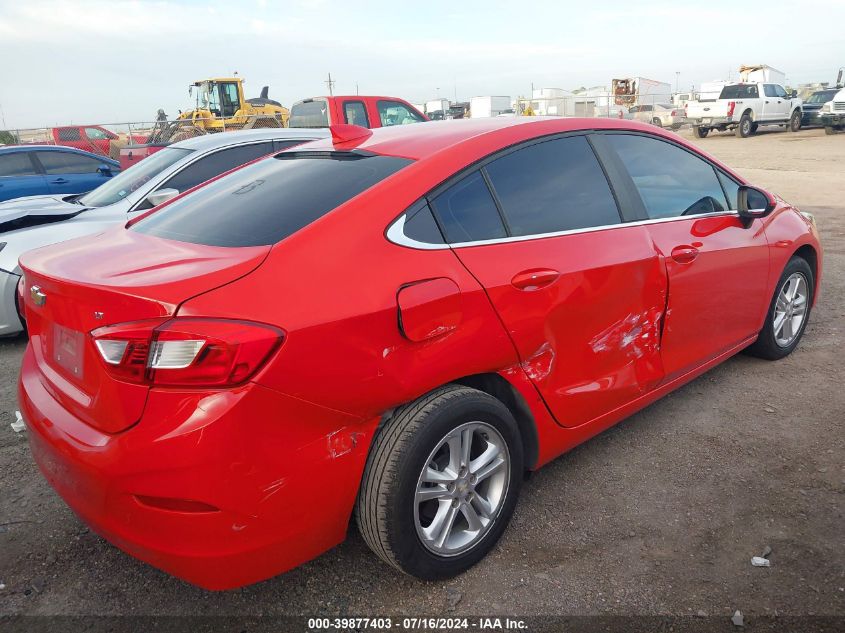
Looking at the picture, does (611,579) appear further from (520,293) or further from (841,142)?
(841,142)

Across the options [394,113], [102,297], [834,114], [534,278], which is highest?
[394,113]

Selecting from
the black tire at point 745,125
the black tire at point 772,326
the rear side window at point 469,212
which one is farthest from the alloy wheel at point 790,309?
the black tire at point 745,125

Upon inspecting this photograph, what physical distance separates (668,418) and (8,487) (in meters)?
3.35

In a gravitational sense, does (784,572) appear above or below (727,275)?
below

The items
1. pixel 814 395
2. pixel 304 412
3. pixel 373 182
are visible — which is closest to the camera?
pixel 304 412

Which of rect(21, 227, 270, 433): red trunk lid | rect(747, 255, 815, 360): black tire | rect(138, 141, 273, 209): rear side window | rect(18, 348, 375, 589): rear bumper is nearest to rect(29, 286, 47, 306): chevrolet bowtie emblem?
rect(21, 227, 270, 433): red trunk lid

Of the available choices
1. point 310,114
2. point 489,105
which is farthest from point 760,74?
point 310,114

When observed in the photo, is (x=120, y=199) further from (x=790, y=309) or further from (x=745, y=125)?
(x=745, y=125)

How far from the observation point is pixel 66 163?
1005 cm

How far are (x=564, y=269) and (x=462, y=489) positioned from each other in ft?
3.03

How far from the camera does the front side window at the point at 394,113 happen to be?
11227 millimetres

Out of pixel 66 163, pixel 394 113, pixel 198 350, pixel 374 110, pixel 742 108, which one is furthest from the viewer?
pixel 742 108

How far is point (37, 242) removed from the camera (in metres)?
5.20

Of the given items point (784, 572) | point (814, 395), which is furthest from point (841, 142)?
point (784, 572)
